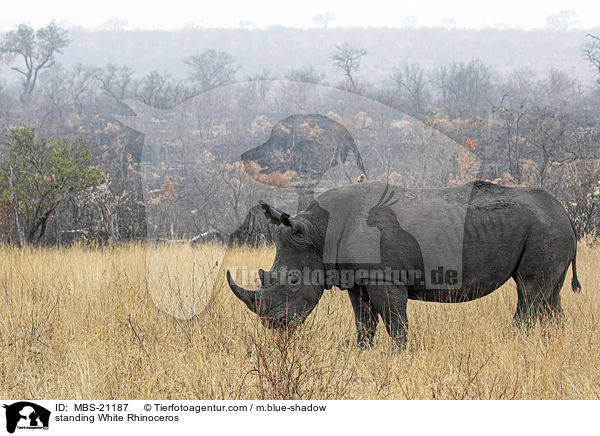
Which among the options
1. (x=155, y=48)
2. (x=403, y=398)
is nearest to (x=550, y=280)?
(x=403, y=398)

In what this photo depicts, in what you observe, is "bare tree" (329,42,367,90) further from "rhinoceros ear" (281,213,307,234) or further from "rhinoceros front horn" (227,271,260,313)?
"rhinoceros front horn" (227,271,260,313)

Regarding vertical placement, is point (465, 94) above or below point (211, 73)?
below

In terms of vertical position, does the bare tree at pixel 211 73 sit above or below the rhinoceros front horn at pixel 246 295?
above

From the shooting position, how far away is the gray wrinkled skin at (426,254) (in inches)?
181

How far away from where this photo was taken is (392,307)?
15.3ft

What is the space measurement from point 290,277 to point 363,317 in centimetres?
87

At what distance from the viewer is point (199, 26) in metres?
Result: 76.0

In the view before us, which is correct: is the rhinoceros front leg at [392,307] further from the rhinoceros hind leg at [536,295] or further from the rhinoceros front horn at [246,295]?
the rhinoceros hind leg at [536,295]

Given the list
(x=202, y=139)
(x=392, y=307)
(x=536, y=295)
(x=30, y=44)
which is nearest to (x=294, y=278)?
(x=392, y=307)

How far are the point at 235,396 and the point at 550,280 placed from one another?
9.17 feet

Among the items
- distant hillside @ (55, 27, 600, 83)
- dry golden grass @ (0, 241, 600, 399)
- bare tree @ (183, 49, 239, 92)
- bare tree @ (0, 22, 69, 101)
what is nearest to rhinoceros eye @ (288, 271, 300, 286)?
dry golden grass @ (0, 241, 600, 399)

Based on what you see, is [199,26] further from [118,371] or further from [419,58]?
[118,371]
